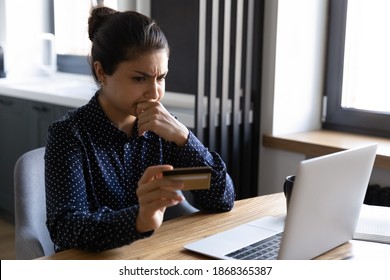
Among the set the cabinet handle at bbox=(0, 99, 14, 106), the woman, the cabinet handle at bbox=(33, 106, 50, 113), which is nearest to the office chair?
the woman

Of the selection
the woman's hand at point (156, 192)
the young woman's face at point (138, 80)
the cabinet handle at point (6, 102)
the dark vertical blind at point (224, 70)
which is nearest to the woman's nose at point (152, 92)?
the young woman's face at point (138, 80)

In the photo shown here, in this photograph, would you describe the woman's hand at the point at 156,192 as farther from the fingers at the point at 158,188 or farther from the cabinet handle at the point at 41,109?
the cabinet handle at the point at 41,109

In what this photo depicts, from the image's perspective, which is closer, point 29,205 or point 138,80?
point 138,80

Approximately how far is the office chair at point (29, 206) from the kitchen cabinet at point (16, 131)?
156 cm

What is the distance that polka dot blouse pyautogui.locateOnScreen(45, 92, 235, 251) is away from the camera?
4.14 feet

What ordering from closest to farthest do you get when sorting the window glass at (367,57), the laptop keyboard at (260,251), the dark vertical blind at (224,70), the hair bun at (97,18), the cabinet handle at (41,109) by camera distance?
1. the laptop keyboard at (260,251)
2. the hair bun at (97,18)
3. the dark vertical blind at (224,70)
4. the window glass at (367,57)
5. the cabinet handle at (41,109)

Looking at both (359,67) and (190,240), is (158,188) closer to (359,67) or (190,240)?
(190,240)

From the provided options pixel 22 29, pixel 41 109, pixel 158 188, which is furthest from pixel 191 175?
pixel 22 29

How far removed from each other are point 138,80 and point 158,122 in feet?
0.42

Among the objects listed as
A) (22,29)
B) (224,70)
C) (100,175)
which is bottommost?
(100,175)

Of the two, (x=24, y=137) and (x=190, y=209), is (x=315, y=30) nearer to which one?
(x=190, y=209)

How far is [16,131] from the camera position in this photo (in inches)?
140

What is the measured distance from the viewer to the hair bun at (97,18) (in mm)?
1586

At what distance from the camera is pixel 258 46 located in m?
2.51
